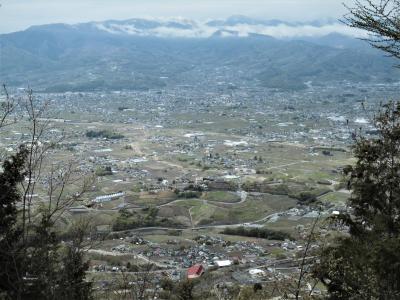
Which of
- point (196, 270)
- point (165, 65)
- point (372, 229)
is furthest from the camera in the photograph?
point (165, 65)

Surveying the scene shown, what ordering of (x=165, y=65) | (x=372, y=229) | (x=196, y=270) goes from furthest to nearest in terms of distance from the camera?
(x=165, y=65), (x=196, y=270), (x=372, y=229)

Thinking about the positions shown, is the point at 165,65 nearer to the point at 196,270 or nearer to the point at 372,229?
the point at 196,270

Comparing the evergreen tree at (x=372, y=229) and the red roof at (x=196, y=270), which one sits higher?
the evergreen tree at (x=372, y=229)

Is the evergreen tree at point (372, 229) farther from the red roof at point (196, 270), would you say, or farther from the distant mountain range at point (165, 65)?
the distant mountain range at point (165, 65)

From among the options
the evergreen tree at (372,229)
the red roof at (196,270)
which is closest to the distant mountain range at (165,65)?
the red roof at (196,270)

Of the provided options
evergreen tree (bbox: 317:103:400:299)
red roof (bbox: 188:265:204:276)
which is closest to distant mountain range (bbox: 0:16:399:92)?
red roof (bbox: 188:265:204:276)

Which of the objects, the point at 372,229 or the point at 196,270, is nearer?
the point at 372,229

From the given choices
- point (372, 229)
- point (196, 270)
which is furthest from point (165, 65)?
point (372, 229)

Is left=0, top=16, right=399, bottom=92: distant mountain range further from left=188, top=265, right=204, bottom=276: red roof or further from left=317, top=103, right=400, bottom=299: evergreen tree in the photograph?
left=317, top=103, right=400, bottom=299: evergreen tree
